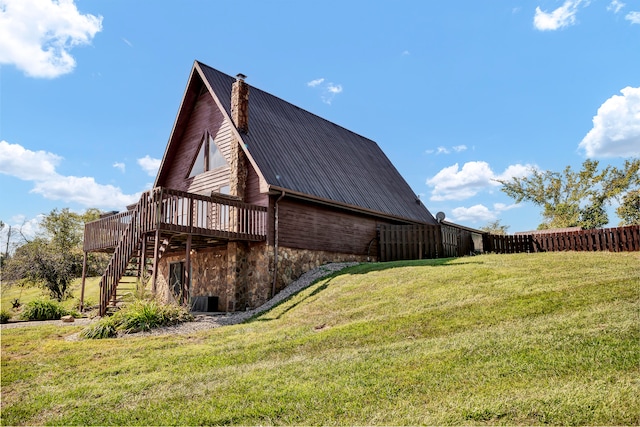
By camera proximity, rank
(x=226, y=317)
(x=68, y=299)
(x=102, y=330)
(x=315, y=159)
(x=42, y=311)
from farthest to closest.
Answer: (x=68, y=299) < (x=315, y=159) < (x=42, y=311) < (x=226, y=317) < (x=102, y=330)

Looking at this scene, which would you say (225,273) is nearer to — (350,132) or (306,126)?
(306,126)

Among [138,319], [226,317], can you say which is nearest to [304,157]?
[226,317]

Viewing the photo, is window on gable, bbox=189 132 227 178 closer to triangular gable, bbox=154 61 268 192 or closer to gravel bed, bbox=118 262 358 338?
triangular gable, bbox=154 61 268 192

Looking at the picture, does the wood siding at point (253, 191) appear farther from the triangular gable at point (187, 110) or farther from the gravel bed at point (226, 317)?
the gravel bed at point (226, 317)

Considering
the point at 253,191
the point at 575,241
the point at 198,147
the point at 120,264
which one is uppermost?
the point at 198,147

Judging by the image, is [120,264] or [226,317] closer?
[226,317]

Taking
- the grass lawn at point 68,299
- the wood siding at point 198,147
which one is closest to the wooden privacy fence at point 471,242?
the wood siding at point 198,147

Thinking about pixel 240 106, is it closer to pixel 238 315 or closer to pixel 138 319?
pixel 238 315

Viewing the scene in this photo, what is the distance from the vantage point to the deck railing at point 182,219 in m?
13.4

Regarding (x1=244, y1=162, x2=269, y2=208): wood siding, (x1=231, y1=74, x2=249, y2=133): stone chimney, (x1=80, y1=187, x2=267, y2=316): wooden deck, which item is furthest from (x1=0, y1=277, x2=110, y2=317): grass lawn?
(x1=231, y1=74, x2=249, y2=133): stone chimney

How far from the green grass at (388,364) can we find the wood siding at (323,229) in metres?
4.97

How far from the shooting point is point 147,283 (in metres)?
13.7

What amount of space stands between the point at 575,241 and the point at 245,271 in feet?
43.1

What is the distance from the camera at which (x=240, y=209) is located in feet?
50.5
